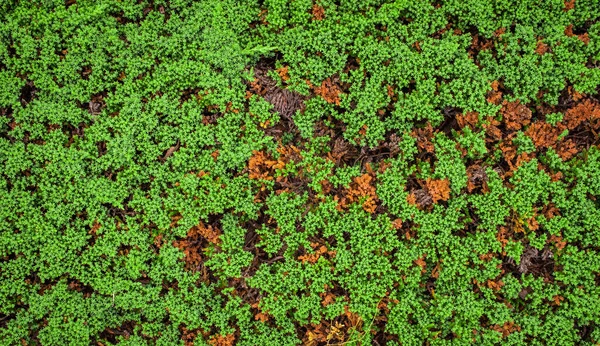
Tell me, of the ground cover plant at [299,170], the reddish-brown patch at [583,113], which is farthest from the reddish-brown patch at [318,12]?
the reddish-brown patch at [583,113]

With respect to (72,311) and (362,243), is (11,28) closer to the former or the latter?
(72,311)

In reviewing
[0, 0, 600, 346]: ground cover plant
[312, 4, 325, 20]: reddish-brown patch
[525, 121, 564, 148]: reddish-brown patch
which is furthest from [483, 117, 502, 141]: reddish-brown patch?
[312, 4, 325, 20]: reddish-brown patch

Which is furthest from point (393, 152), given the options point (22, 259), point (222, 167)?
point (22, 259)

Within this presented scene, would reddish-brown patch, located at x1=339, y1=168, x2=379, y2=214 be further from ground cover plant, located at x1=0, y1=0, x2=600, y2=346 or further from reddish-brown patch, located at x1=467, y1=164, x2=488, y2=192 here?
reddish-brown patch, located at x1=467, y1=164, x2=488, y2=192

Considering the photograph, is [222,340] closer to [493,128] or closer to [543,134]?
[493,128]

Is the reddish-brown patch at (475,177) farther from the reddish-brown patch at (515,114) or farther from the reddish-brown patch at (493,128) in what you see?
Result: the reddish-brown patch at (515,114)

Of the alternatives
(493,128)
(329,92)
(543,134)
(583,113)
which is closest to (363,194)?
(329,92)
